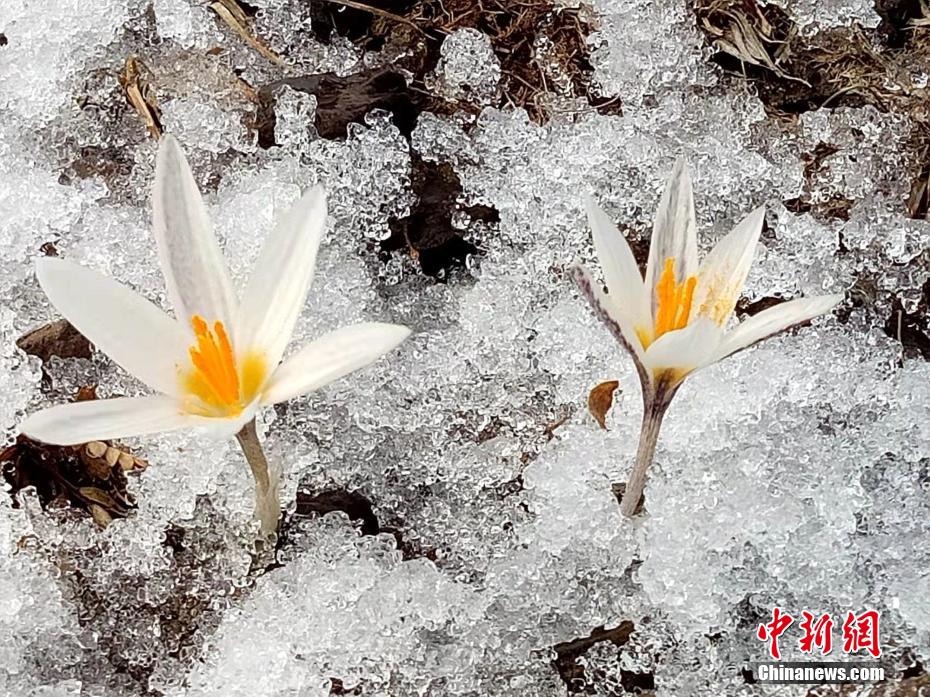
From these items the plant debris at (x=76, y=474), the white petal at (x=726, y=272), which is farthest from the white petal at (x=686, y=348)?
the plant debris at (x=76, y=474)

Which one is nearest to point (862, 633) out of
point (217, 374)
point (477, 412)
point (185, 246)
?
point (477, 412)

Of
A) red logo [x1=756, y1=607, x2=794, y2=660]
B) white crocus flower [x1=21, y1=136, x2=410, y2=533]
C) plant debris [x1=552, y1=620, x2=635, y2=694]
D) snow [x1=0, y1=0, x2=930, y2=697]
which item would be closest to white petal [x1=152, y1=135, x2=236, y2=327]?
white crocus flower [x1=21, y1=136, x2=410, y2=533]

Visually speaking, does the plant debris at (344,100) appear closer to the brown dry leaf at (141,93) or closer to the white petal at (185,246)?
the brown dry leaf at (141,93)

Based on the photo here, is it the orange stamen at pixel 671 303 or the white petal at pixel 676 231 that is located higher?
the white petal at pixel 676 231

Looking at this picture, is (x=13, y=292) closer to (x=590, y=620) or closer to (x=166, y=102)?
(x=166, y=102)

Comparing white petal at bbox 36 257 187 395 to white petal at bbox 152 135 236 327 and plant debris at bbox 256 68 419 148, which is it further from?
plant debris at bbox 256 68 419 148
